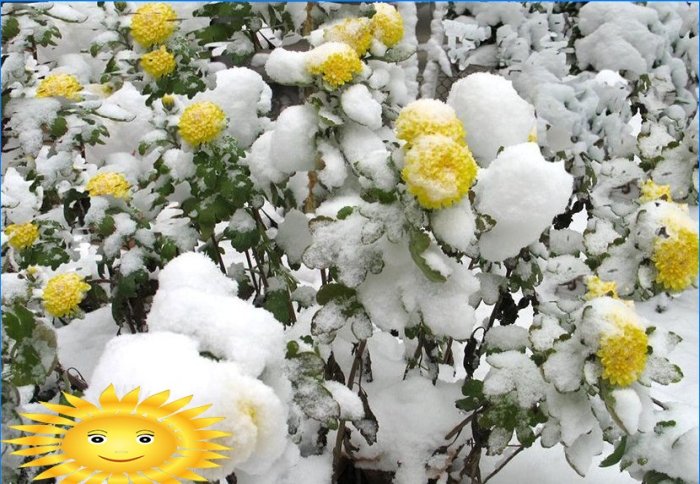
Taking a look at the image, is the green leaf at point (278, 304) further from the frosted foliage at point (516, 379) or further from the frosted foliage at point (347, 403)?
the frosted foliage at point (516, 379)

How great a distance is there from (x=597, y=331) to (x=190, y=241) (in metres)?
0.85

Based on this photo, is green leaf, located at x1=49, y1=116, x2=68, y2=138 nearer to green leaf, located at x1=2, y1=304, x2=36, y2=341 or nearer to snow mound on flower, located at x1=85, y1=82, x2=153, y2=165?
green leaf, located at x1=2, y1=304, x2=36, y2=341

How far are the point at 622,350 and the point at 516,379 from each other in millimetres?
190

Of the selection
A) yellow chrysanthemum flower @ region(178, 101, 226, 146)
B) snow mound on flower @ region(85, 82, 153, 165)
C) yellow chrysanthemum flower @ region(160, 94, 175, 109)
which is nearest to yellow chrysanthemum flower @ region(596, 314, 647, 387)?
yellow chrysanthemum flower @ region(178, 101, 226, 146)

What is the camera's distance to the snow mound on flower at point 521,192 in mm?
853

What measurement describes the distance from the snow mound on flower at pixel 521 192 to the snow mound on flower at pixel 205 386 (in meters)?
0.39

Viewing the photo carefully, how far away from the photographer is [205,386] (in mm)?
655

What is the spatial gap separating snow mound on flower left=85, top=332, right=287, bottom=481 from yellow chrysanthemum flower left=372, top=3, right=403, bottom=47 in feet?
2.43

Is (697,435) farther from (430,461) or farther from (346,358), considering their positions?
(346,358)

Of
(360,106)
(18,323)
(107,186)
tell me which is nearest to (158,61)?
(107,186)

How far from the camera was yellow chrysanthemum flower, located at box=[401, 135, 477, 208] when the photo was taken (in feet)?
2.50

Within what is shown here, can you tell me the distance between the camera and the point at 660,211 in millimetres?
964

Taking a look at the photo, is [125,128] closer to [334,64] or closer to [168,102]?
[168,102]

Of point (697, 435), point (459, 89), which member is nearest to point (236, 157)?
point (459, 89)
